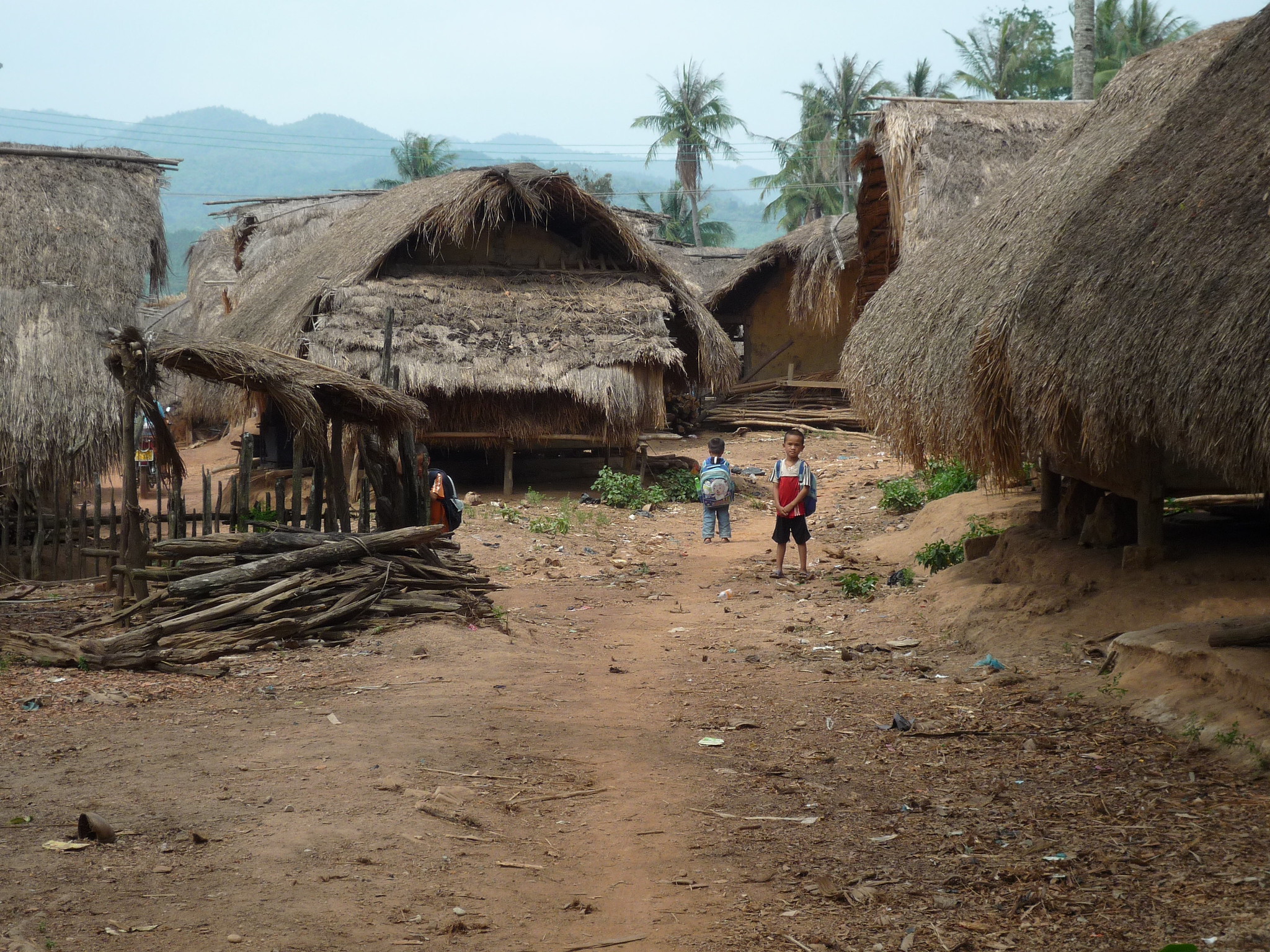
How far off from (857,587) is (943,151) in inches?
302

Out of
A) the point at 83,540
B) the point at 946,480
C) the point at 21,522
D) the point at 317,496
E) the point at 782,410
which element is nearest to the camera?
the point at 317,496

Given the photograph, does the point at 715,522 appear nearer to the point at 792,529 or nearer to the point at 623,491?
the point at 792,529

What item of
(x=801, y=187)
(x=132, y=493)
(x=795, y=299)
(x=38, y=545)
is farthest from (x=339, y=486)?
(x=801, y=187)

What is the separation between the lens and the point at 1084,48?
51.0 feet

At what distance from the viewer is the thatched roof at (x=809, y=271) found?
64.7 ft

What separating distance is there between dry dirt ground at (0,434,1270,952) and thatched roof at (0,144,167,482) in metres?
4.38

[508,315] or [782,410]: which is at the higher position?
[508,315]

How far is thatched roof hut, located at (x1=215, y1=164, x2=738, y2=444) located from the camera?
13.6 m

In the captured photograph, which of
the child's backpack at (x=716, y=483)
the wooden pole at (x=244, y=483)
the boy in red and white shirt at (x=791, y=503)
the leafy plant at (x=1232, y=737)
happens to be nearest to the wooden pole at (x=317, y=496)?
the wooden pole at (x=244, y=483)

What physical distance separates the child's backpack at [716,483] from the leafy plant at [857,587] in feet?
8.44

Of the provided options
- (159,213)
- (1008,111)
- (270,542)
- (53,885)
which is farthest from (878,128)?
(53,885)

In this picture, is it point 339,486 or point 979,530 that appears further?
point 979,530

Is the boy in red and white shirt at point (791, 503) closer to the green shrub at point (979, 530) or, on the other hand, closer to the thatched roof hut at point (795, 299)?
the green shrub at point (979, 530)

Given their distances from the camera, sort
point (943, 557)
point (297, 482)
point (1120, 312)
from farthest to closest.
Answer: point (943, 557) < point (297, 482) < point (1120, 312)
